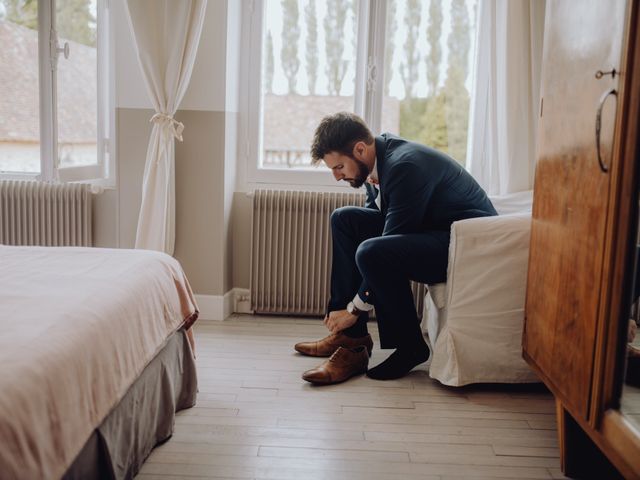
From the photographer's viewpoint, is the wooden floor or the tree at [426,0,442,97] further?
the tree at [426,0,442,97]

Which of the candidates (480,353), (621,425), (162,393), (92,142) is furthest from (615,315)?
(92,142)

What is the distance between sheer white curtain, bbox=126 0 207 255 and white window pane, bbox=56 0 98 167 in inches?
18.9

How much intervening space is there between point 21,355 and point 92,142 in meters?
2.63

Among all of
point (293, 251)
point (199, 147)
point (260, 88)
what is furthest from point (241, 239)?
point (260, 88)

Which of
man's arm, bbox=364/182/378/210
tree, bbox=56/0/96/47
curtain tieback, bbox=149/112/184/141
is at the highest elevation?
tree, bbox=56/0/96/47

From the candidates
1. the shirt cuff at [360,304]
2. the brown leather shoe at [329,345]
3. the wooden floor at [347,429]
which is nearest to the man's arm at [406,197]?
the shirt cuff at [360,304]

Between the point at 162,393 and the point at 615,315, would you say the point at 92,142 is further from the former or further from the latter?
the point at 615,315

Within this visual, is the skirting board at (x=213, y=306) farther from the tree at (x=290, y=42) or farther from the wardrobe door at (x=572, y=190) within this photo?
the wardrobe door at (x=572, y=190)

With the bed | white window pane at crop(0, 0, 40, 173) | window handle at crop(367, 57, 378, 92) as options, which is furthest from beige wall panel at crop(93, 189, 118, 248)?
window handle at crop(367, 57, 378, 92)

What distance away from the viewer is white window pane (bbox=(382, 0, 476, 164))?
11.5 feet

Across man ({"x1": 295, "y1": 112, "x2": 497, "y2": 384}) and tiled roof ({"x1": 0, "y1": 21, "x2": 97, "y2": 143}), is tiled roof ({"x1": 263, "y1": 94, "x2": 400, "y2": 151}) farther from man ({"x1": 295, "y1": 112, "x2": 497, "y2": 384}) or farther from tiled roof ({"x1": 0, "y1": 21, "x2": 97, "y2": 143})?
tiled roof ({"x1": 0, "y1": 21, "x2": 97, "y2": 143})

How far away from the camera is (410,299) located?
2.70 meters

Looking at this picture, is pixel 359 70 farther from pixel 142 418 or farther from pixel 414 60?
pixel 142 418

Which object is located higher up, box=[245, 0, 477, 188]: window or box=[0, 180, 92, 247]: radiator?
box=[245, 0, 477, 188]: window
